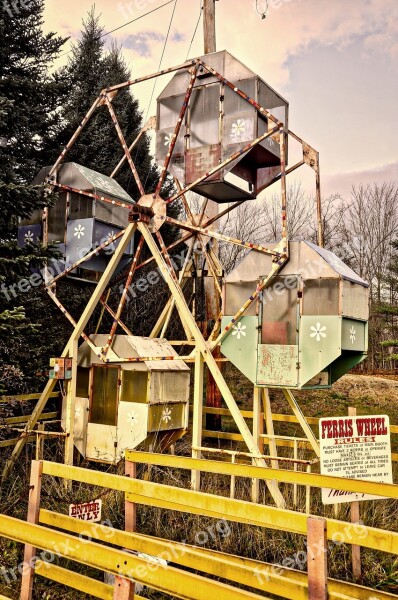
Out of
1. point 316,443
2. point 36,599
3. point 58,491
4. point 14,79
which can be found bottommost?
point 36,599

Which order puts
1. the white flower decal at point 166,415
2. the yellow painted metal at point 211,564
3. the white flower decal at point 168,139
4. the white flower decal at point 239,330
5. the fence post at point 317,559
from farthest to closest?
1. the white flower decal at point 168,139
2. the white flower decal at point 166,415
3. the white flower decal at point 239,330
4. the yellow painted metal at point 211,564
5. the fence post at point 317,559

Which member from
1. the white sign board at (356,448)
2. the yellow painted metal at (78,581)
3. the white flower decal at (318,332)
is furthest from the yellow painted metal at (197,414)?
the yellow painted metal at (78,581)

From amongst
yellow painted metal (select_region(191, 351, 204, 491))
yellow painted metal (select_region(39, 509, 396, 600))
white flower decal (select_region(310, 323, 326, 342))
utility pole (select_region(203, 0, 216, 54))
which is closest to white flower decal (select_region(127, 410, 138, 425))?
yellow painted metal (select_region(191, 351, 204, 491))

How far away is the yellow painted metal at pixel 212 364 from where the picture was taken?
8.11m

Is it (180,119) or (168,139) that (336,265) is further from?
(168,139)

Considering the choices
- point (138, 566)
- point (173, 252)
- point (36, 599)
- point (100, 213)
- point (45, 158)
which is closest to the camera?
point (138, 566)

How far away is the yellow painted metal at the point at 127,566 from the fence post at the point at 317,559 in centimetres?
54

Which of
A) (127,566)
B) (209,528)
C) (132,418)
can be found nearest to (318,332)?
(209,528)

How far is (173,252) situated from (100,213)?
39.1 feet

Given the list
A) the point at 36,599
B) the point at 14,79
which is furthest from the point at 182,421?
the point at 14,79

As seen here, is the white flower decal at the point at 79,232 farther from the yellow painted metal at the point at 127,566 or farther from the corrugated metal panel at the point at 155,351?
the yellow painted metal at the point at 127,566

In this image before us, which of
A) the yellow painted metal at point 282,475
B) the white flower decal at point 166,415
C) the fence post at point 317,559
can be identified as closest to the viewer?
the fence post at point 317,559

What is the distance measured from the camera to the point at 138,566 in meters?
3.65

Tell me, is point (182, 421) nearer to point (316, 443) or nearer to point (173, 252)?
point (316, 443)
